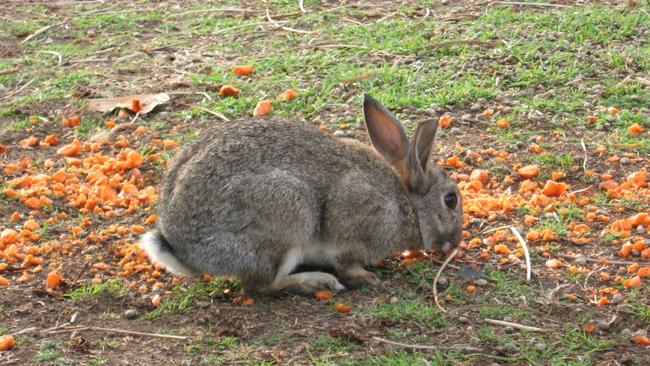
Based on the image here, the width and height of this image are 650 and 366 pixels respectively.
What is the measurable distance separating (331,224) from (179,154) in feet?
2.89

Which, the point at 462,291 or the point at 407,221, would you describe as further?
the point at 407,221

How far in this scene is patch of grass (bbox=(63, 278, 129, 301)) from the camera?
562 cm

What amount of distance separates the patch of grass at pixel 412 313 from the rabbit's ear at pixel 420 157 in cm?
81

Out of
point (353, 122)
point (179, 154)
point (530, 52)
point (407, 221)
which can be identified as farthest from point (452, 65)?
point (179, 154)

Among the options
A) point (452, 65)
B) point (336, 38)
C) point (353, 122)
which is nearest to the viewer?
point (353, 122)

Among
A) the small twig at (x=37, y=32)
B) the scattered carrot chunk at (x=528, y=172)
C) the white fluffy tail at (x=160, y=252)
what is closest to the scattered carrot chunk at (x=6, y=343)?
the white fluffy tail at (x=160, y=252)

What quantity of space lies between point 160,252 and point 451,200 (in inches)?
64.8

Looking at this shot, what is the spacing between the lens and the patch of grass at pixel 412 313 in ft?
17.1

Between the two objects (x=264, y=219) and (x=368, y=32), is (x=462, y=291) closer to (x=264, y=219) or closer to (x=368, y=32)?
(x=264, y=219)

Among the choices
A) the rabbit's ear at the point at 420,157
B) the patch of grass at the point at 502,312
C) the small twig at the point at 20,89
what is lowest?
the small twig at the point at 20,89

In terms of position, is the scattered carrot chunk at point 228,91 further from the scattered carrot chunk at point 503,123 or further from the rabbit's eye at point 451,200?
the rabbit's eye at point 451,200

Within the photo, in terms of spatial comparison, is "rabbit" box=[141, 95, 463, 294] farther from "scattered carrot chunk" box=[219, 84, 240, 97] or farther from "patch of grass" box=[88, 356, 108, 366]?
"scattered carrot chunk" box=[219, 84, 240, 97]

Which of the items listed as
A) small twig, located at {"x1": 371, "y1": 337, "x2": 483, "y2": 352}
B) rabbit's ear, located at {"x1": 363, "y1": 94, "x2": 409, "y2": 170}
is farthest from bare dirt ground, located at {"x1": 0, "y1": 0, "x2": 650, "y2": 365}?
rabbit's ear, located at {"x1": 363, "y1": 94, "x2": 409, "y2": 170}

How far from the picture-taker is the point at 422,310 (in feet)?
17.5
